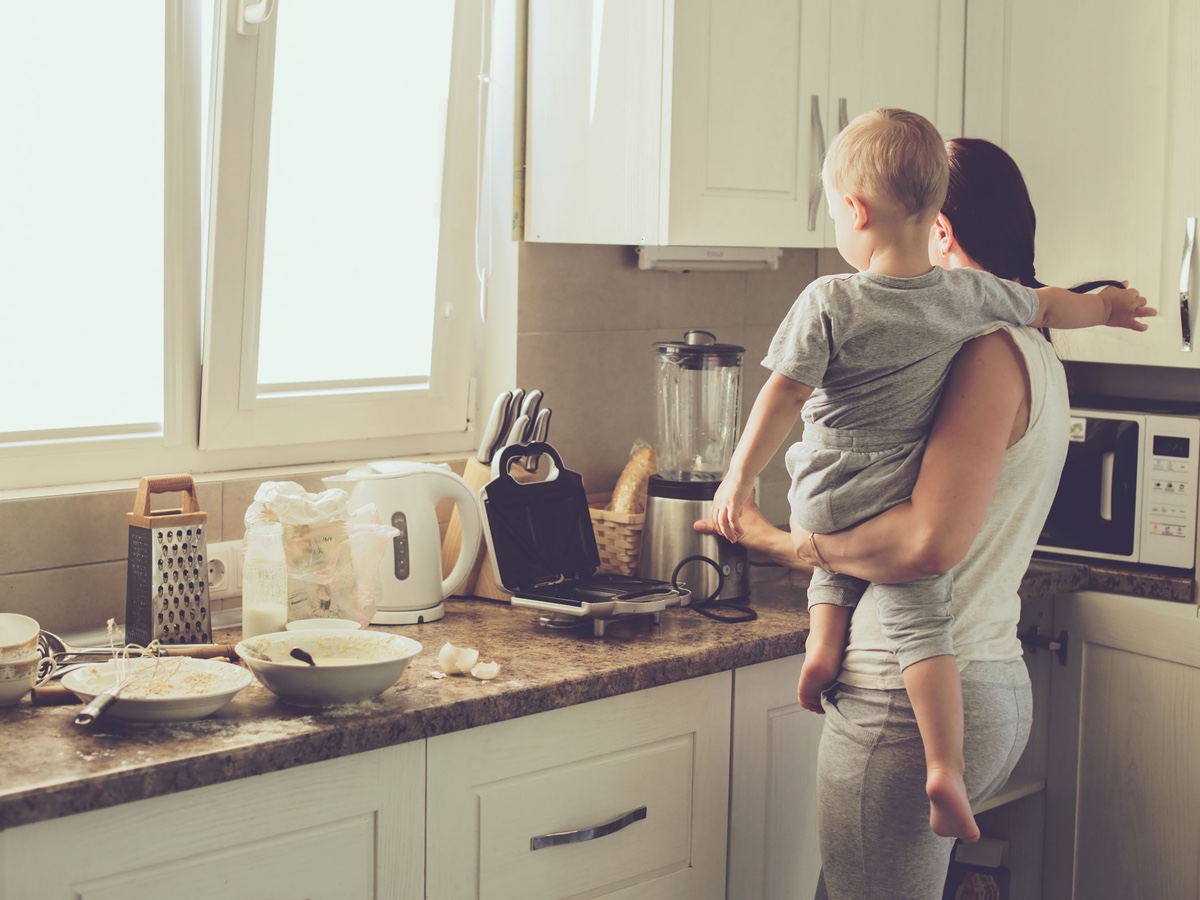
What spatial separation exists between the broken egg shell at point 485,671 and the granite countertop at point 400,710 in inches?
0.5

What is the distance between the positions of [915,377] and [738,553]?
713mm

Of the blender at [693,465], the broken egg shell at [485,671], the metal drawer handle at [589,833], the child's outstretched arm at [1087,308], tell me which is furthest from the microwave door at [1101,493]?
the broken egg shell at [485,671]

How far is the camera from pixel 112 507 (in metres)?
2.04

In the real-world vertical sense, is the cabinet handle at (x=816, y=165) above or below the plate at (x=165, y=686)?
above

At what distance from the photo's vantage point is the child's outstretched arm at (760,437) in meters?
1.65

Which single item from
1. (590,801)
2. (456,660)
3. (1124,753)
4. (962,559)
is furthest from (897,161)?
(1124,753)

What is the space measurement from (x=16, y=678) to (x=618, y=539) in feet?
3.58

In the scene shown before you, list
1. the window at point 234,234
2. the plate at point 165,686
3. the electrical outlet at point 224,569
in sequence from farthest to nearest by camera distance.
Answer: the electrical outlet at point 224,569, the window at point 234,234, the plate at point 165,686

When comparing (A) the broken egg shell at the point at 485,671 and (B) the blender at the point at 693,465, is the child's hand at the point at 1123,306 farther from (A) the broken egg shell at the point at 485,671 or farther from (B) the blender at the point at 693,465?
(A) the broken egg shell at the point at 485,671

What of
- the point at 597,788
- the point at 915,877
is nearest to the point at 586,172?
the point at 597,788

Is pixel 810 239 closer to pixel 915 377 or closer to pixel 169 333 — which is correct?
pixel 915 377

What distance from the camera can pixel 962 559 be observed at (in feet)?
5.40

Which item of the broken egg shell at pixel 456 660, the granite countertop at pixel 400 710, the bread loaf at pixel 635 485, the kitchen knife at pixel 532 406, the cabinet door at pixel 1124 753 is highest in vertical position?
the kitchen knife at pixel 532 406

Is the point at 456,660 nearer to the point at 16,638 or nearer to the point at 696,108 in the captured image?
the point at 16,638
